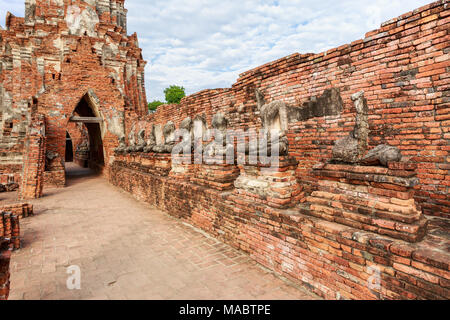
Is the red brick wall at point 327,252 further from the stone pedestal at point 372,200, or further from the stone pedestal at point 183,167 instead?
the stone pedestal at point 183,167

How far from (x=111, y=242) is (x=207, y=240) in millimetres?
1636

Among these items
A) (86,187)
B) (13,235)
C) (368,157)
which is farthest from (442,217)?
(86,187)

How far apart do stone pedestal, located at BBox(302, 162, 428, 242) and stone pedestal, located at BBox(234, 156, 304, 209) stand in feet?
1.43

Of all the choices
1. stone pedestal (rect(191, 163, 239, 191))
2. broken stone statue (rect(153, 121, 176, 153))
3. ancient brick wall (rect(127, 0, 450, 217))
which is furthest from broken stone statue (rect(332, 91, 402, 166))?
broken stone statue (rect(153, 121, 176, 153))

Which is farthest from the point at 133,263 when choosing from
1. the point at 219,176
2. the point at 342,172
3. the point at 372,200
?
the point at 372,200

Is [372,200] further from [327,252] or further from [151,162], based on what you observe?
[151,162]

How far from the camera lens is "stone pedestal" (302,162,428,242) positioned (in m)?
2.32

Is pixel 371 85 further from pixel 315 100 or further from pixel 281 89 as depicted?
pixel 281 89

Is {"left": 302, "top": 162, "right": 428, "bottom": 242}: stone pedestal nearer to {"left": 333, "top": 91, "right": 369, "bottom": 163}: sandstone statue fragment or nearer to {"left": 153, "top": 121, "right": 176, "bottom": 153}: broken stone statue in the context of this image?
{"left": 333, "top": 91, "right": 369, "bottom": 163}: sandstone statue fragment

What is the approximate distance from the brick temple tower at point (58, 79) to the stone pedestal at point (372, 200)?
10723mm

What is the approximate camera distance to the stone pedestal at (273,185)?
11.2ft

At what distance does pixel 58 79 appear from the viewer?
39.8ft
